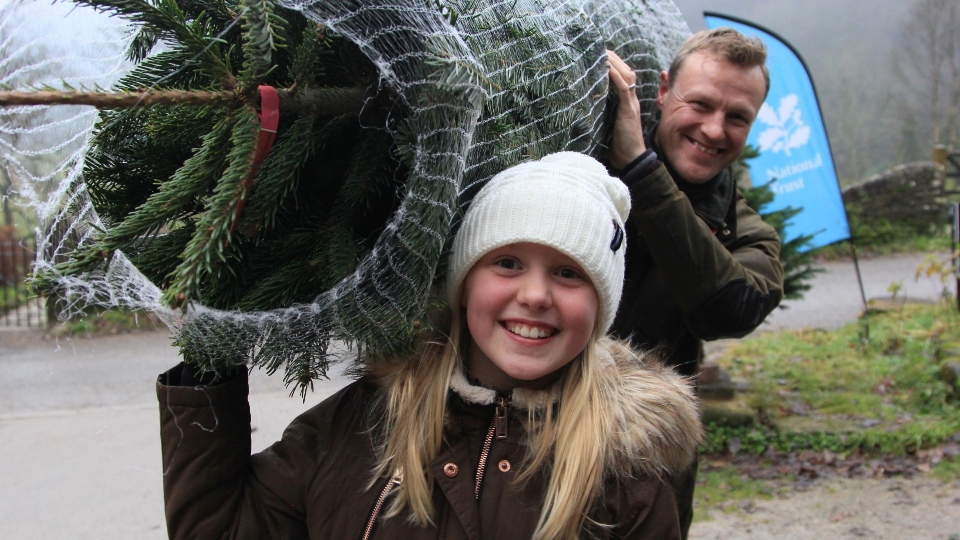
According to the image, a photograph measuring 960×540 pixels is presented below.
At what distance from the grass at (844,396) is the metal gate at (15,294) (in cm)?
778

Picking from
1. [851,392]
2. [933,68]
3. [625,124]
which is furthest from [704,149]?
[933,68]

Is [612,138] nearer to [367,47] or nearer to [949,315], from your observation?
[367,47]

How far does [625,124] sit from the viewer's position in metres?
1.98

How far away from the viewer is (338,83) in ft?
4.40

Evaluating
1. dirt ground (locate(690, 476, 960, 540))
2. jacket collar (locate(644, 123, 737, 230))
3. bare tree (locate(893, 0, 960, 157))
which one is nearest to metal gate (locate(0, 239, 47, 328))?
dirt ground (locate(690, 476, 960, 540))

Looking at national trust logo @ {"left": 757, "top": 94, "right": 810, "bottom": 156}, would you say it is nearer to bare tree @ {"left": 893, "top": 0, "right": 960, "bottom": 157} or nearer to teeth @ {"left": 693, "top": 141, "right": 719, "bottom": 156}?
teeth @ {"left": 693, "top": 141, "right": 719, "bottom": 156}


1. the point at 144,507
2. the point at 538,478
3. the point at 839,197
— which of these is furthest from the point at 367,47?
the point at 839,197

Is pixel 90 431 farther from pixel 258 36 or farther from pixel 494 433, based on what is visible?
pixel 258 36

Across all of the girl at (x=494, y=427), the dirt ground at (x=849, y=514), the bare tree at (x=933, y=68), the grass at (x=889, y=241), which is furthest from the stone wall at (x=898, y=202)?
the girl at (x=494, y=427)

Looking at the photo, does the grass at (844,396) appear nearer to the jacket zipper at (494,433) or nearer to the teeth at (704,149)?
the teeth at (704,149)

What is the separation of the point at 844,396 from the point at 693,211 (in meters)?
4.22

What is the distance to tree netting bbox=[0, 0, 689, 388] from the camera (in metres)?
1.14

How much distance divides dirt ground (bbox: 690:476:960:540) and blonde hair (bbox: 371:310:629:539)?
94.9 inches

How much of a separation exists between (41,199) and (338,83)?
0.57 m
